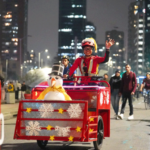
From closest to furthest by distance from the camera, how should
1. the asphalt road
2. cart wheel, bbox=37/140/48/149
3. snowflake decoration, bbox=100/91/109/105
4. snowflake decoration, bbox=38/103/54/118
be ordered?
snowflake decoration, bbox=38/103/54/118 → snowflake decoration, bbox=100/91/109/105 → cart wheel, bbox=37/140/48/149 → the asphalt road

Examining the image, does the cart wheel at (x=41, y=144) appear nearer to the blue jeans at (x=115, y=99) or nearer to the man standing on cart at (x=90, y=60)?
the man standing on cart at (x=90, y=60)

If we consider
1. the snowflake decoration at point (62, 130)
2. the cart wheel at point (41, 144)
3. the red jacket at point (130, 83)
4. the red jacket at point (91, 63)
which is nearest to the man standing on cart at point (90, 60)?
the red jacket at point (91, 63)

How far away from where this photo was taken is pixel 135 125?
11812mm

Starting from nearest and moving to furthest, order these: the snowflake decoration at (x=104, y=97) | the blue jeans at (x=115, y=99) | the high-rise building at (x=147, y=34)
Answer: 1. the snowflake decoration at (x=104, y=97)
2. the blue jeans at (x=115, y=99)
3. the high-rise building at (x=147, y=34)

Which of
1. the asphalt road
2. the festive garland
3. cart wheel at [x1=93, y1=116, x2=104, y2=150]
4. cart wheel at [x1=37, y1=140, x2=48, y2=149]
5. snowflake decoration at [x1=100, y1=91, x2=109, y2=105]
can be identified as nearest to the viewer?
cart wheel at [x1=93, y1=116, x2=104, y2=150]

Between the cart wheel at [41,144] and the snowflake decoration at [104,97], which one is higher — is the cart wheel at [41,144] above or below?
below

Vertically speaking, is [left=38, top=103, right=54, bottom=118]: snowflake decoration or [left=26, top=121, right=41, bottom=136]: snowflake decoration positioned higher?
[left=38, top=103, right=54, bottom=118]: snowflake decoration

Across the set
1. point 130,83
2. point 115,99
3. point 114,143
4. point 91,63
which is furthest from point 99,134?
point 115,99

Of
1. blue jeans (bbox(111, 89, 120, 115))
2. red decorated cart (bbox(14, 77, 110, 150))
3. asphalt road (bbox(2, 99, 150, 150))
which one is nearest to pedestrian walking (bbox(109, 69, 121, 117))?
blue jeans (bbox(111, 89, 120, 115))

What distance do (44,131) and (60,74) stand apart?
47.9 inches

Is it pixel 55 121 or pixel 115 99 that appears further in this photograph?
pixel 115 99

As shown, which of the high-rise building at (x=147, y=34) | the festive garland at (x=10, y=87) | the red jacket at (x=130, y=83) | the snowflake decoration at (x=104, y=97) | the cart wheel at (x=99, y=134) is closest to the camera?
the cart wheel at (x=99, y=134)

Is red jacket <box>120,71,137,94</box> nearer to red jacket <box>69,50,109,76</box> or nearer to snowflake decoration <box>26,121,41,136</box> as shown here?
red jacket <box>69,50,109,76</box>

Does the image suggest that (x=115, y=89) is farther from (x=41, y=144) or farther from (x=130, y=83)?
(x=41, y=144)
